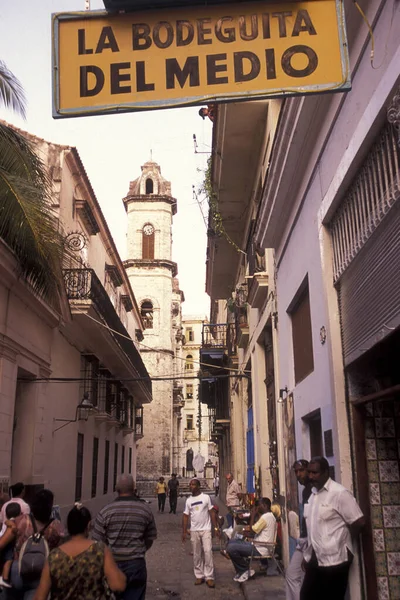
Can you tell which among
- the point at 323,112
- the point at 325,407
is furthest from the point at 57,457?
the point at 323,112

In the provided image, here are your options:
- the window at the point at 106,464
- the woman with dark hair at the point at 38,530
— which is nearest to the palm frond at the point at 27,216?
the woman with dark hair at the point at 38,530

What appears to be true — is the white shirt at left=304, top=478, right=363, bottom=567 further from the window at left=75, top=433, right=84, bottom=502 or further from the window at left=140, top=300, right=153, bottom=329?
the window at left=140, top=300, right=153, bottom=329

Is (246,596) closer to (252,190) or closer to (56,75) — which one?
(56,75)

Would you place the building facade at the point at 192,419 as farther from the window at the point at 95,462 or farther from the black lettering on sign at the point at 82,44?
the black lettering on sign at the point at 82,44

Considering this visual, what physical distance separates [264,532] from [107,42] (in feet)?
25.0

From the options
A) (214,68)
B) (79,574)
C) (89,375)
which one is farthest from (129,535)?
(89,375)

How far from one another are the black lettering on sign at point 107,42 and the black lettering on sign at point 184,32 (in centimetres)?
39

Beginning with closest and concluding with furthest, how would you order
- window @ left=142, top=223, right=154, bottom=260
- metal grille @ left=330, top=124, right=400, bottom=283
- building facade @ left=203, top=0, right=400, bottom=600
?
1. metal grille @ left=330, top=124, right=400, bottom=283
2. building facade @ left=203, top=0, right=400, bottom=600
3. window @ left=142, top=223, right=154, bottom=260

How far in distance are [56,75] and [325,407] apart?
13.5 feet

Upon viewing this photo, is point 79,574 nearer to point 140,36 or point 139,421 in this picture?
point 140,36

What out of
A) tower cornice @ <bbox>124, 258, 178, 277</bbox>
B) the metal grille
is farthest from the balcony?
tower cornice @ <bbox>124, 258, 178, 277</bbox>

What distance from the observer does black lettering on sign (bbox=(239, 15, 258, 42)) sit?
12.6 feet

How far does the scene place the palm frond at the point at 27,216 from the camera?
980 centimetres

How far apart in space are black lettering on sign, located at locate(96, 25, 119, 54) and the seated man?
24.5 ft
